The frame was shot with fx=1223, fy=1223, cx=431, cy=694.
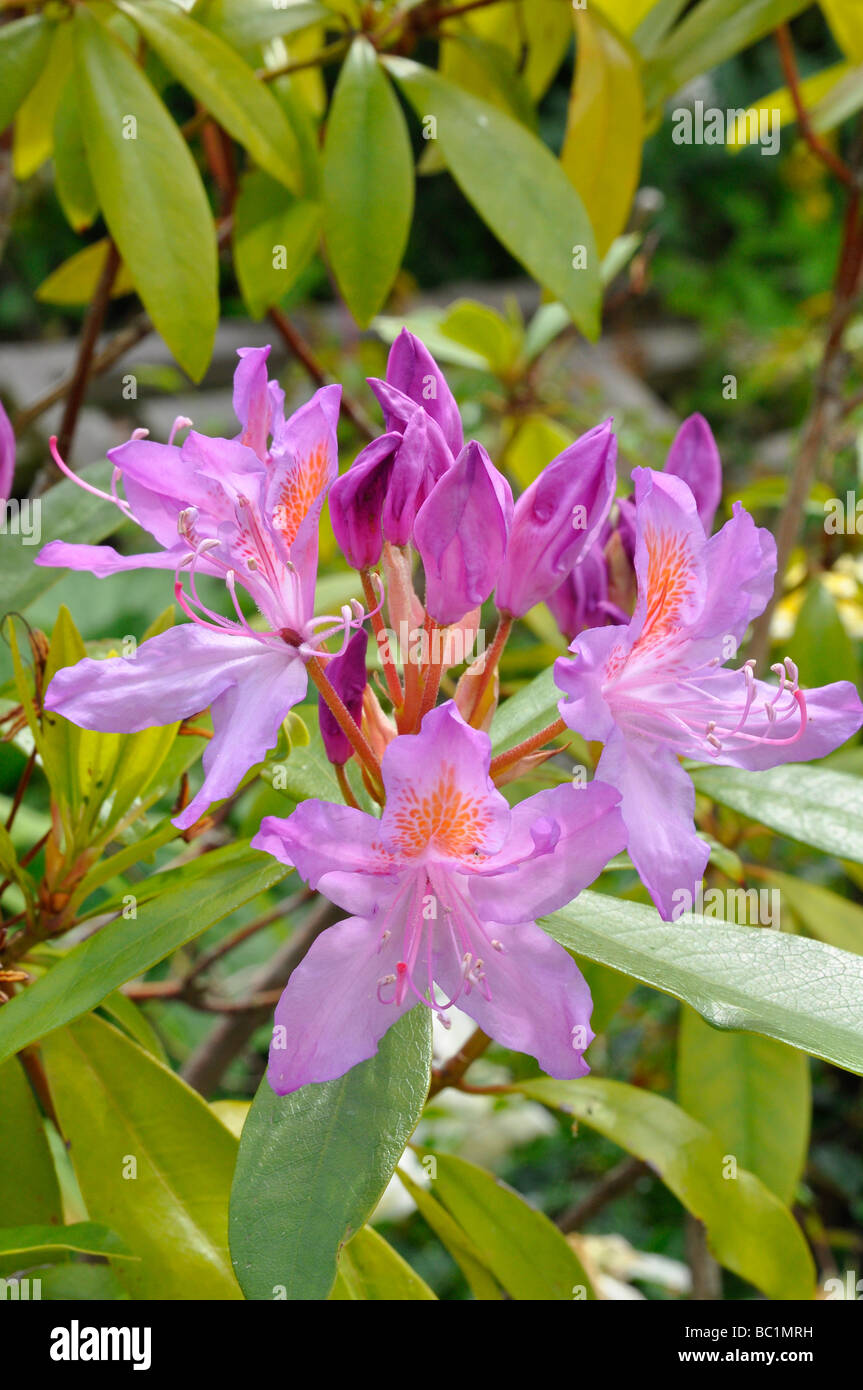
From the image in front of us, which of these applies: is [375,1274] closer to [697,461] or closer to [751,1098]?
[751,1098]

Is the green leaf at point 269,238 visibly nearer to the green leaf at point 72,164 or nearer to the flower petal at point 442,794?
the green leaf at point 72,164

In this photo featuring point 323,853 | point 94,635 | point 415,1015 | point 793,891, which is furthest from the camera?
point 94,635

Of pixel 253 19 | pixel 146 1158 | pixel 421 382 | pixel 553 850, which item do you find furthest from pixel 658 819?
pixel 253 19

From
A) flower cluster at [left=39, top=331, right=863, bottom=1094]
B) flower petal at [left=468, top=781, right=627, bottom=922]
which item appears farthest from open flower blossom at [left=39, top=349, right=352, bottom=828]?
flower petal at [left=468, top=781, right=627, bottom=922]

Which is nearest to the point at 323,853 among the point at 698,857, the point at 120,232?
the point at 698,857

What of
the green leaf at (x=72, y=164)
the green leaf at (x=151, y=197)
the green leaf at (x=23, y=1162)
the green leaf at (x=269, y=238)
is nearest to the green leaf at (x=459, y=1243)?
the green leaf at (x=23, y=1162)

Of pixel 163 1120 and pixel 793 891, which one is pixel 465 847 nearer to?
pixel 163 1120
